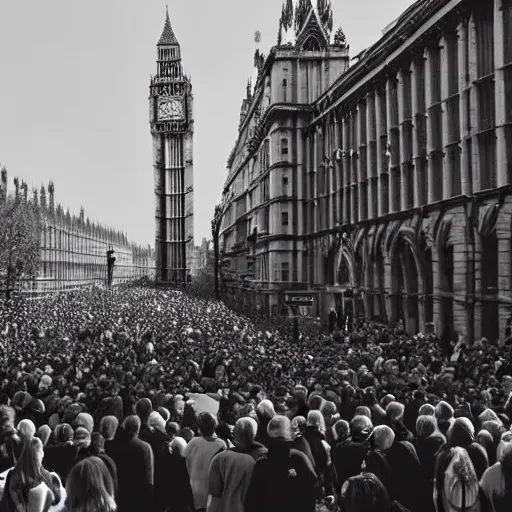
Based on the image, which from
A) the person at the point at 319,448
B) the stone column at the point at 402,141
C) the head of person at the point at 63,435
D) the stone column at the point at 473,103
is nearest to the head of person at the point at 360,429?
the person at the point at 319,448

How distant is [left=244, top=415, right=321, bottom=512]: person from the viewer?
7.44 meters

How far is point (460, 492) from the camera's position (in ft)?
21.7

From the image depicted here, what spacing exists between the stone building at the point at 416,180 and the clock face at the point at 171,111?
104691 mm

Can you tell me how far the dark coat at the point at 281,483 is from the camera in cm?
744

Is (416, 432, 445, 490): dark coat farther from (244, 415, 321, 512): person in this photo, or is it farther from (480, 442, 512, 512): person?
(244, 415, 321, 512): person

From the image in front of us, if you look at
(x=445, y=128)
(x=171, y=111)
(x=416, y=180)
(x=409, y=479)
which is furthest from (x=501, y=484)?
(x=171, y=111)

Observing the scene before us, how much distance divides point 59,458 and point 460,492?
168 inches

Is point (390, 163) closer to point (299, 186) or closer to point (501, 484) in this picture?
point (299, 186)

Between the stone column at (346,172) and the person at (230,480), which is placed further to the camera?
the stone column at (346,172)

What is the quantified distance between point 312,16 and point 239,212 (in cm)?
3942

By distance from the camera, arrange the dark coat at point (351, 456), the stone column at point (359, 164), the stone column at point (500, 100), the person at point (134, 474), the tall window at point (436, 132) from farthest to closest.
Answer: the stone column at point (359, 164) < the tall window at point (436, 132) < the stone column at point (500, 100) < the dark coat at point (351, 456) < the person at point (134, 474)

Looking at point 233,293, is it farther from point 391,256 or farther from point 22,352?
point 22,352

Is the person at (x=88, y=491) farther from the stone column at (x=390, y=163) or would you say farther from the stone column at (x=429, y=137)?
the stone column at (x=390, y=163)

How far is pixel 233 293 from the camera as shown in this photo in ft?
323
